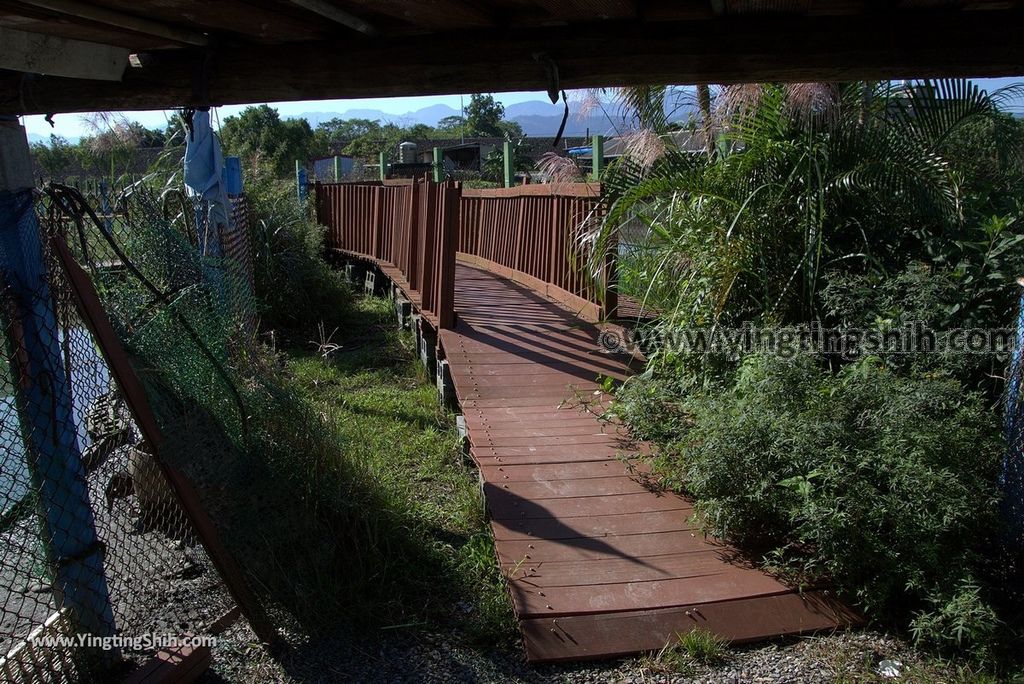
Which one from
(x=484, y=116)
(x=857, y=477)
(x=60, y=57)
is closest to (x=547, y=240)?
(x=857, y=477)

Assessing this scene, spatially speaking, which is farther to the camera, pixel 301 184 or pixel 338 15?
pixel 301 184

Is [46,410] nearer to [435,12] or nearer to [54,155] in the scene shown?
[435,12]

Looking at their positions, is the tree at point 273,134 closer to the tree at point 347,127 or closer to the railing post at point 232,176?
the tree at point 347,127

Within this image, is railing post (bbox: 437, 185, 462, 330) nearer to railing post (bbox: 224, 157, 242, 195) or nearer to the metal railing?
the metal railing

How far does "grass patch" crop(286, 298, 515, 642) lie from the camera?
3.65m

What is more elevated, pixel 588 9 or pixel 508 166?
pixel 508 166

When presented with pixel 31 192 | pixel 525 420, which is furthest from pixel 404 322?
pixel 31 192

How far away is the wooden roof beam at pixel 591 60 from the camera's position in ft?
9.90

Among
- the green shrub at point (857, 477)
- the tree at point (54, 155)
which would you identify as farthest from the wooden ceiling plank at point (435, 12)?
the tree at point (54, 155)

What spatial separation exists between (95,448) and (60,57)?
180 centimetres

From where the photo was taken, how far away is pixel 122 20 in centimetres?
284

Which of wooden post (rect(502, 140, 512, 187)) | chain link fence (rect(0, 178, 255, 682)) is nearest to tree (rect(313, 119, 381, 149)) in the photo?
wooden post (rect(502, 140, 512, 187))

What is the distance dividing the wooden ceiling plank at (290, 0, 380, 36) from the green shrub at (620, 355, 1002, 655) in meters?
2.34

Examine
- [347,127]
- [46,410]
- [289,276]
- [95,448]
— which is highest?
[347,127]
